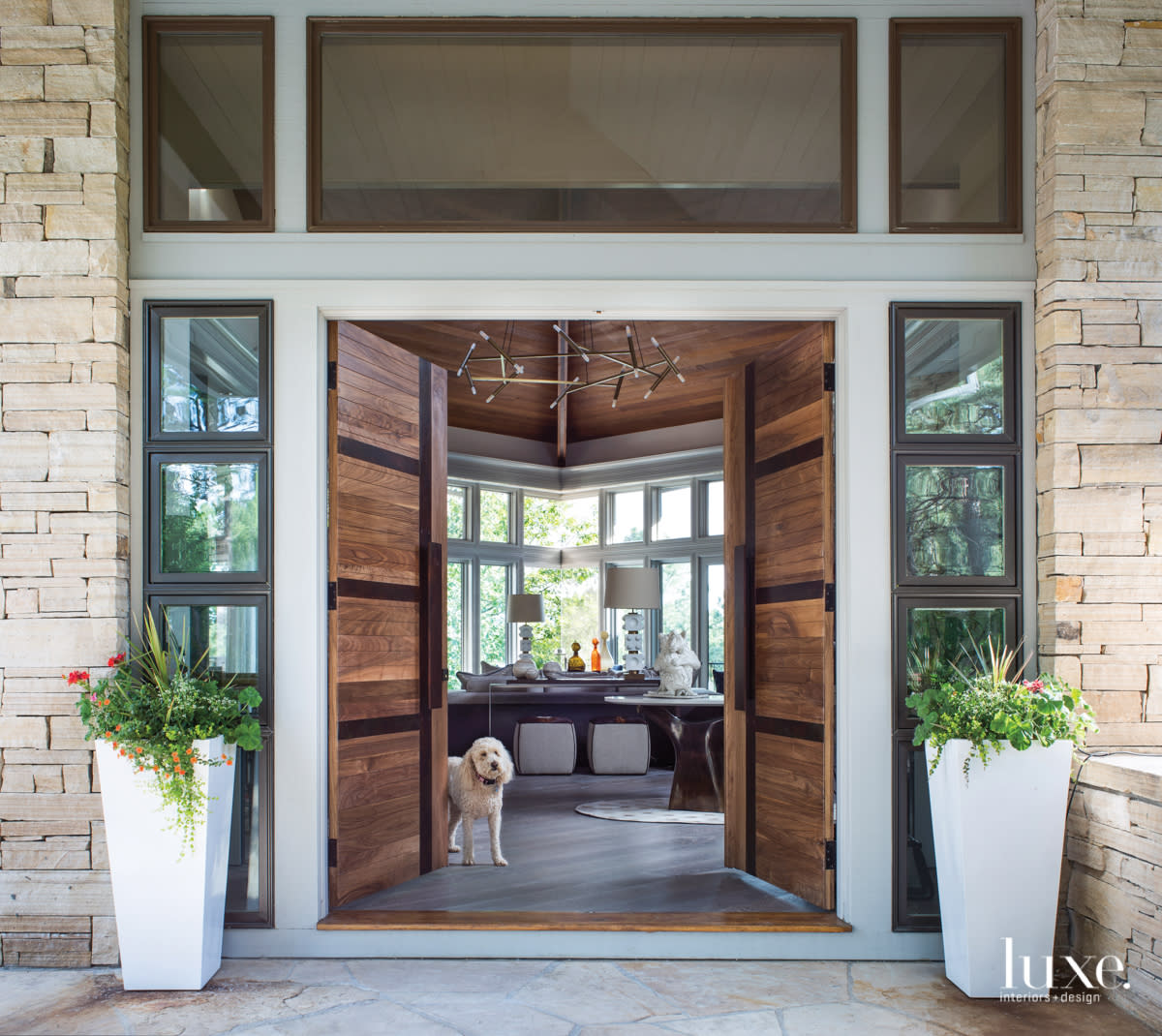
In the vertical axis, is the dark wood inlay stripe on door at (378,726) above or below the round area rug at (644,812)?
above

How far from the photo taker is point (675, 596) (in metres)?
9.85

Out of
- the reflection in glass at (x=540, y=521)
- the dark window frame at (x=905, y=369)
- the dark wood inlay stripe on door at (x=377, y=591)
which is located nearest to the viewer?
the dark window frame at (x=905, y=369)

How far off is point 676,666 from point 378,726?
251 cm

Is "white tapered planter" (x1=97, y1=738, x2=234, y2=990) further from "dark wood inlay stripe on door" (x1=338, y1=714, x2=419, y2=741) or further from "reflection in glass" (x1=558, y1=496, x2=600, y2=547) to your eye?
"reflection in glass" (x1=558, y1=496, x2=600, y2=547)

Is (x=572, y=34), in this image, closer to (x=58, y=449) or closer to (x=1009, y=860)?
(x=58, y=449)

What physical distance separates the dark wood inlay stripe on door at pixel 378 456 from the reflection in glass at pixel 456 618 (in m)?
5.25

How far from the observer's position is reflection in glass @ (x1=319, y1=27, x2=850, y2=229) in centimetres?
396

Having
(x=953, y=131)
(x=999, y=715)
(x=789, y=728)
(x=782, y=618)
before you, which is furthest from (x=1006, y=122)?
Result: (x=789, y=728)

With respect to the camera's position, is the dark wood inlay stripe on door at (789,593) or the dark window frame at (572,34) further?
the dark wood inlay stripe on door at (789,593)

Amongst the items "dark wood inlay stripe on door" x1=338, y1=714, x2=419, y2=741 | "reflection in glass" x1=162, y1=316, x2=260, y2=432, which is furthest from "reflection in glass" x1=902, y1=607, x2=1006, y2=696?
"reflection in glass" x1=162, y1=316, x2=260, y2=432

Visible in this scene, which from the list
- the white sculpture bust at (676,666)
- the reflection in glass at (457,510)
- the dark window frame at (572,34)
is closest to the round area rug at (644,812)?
the white sculpture bust at (676,666)

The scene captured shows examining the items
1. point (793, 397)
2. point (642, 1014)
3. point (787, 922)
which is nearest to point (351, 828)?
Answer: point (642, 1014)

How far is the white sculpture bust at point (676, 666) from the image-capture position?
6.27 meters

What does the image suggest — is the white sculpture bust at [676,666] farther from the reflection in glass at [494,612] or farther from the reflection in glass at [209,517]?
the reflection in glass at [494,612]
